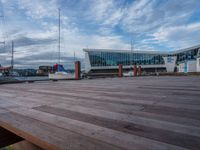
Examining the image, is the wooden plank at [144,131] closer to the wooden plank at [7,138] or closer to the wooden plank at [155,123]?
the wooden plank at [155,123]

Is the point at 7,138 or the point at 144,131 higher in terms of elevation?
the point at 144,131

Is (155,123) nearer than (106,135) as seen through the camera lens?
No

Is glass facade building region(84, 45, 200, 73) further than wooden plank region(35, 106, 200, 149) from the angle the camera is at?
Yes

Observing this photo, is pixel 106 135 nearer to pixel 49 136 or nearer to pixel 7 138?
pixel 49 136

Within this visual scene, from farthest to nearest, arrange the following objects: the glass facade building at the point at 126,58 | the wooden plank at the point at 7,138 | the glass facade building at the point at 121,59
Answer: the glass facade building at the point at 121,59 → the glass facade building at the point at 126,58 → the wooden plank at the point at 7,138

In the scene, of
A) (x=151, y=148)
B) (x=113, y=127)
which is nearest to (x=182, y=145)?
(x=151, y=148)

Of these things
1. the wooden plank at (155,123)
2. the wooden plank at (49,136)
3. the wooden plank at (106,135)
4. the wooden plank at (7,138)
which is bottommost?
the wooden plank at (7,138)

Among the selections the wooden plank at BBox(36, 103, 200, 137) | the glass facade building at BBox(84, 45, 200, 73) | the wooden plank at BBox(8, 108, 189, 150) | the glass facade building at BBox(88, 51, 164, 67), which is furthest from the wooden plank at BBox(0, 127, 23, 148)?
the glass facade building at BBox(88, 51, 164, 67)

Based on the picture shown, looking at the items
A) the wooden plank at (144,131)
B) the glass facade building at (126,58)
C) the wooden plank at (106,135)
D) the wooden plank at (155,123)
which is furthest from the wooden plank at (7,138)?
the glass facade building at (126,58)

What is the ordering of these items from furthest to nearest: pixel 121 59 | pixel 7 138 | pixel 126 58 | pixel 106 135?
pixel 126 58
pixel 121 59
pixel 7 138
pixel 106 135

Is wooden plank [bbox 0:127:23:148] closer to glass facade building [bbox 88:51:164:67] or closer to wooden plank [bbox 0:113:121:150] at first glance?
wooden plank [bbox 0:113:121:150]

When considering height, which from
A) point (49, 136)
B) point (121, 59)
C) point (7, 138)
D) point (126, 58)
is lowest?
point (7, 138)

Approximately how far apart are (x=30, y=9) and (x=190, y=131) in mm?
8591

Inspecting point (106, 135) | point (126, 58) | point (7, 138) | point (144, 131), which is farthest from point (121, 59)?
point (106, 135)
